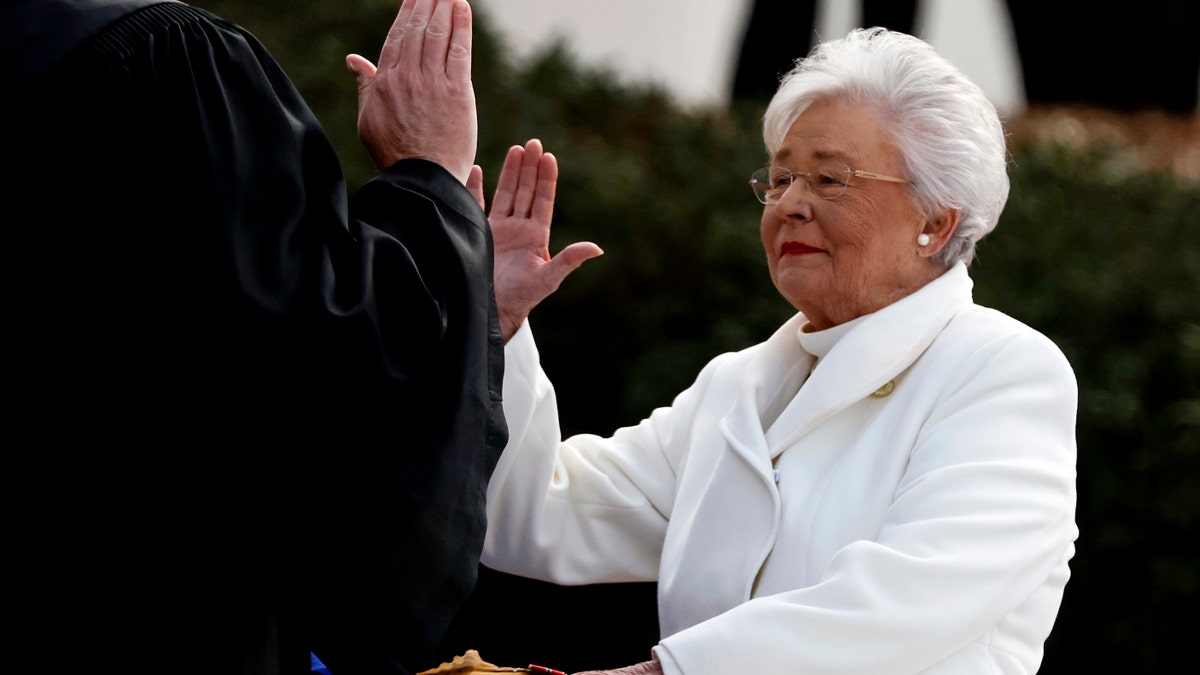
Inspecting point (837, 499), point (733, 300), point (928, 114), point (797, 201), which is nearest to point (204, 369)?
point (837, 499)

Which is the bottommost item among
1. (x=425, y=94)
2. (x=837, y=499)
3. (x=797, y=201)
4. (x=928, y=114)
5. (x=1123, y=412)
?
(x=1123, y=412)

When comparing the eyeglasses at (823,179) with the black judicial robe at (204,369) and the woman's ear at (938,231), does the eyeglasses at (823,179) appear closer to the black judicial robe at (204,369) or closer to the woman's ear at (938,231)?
the woman's ear at (938,231)

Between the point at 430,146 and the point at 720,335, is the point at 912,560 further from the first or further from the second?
the point at 720,335

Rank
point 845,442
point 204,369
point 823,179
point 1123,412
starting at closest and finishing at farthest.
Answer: point 204,369, point 845,442, point 823,179, point 1123,412

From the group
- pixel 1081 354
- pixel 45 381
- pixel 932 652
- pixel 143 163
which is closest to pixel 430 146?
pixel 143 163

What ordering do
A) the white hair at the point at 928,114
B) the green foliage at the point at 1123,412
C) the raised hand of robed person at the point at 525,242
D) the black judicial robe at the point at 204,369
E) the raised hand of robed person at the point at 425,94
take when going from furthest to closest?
the green foliage at the point at 1123,412 → the raised hand of robed person at the point at 525,242 → the white hair at the point at 928,114 → the raised hand of robed person at the point at 425,94 → the black judicial robe at the point at 204,369

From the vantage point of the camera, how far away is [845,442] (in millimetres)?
3041

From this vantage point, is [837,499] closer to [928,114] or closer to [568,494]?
[568,494]

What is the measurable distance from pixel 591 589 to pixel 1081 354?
6.78ft

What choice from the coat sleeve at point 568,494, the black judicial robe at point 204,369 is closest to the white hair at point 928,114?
the coat sleeve at point 568,494

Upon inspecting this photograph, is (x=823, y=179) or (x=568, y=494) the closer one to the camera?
(x=823, y=179)

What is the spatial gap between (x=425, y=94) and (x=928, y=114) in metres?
1.12

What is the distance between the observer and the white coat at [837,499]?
2.63 m

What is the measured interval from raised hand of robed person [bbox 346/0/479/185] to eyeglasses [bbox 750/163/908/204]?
2.83 ft
